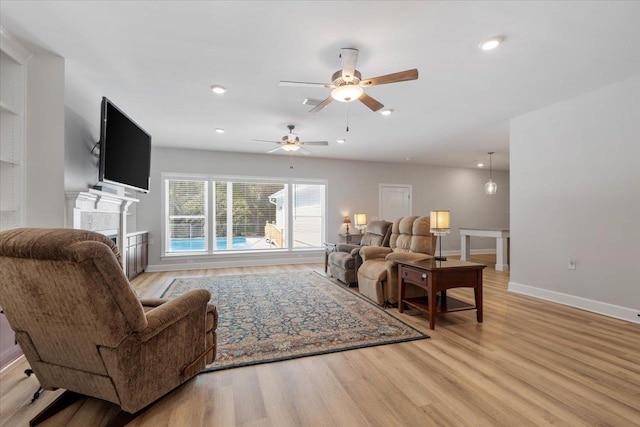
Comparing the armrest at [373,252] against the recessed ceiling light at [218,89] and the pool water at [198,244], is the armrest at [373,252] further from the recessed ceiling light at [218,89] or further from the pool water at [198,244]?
the pool water at [198,244]

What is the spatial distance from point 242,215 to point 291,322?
4.11 m

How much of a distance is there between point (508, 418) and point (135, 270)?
18.1 ft

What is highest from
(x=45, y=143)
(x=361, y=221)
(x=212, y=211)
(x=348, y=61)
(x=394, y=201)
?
(x=348, y=61)

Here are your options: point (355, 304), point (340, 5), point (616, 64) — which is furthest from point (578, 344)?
point (340, 5)

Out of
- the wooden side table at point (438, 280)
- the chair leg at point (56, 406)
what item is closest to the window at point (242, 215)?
the wooden side table at point (438, 280)

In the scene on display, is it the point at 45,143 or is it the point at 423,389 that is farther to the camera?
the point at 45,143

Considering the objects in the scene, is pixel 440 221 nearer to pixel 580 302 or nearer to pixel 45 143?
pixel 580 302

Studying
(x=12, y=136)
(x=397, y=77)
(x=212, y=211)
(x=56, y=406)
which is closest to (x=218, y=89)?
(x=12, y=136)

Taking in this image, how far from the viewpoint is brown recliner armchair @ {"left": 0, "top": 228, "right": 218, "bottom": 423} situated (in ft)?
4.16

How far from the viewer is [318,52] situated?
2.60 meters

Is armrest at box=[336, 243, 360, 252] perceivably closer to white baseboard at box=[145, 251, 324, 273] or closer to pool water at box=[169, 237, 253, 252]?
white baseboard at box=[145, 251, 324, 273]

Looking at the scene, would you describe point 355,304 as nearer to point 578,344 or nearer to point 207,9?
point 578,344

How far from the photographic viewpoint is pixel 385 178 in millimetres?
7988

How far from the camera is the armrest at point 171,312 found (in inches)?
59.6
